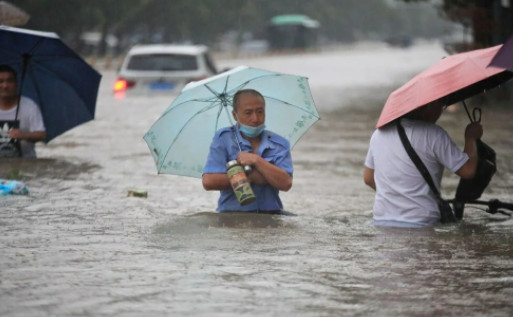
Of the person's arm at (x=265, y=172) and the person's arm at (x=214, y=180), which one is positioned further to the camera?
the person's arm at (x=214, y=180)

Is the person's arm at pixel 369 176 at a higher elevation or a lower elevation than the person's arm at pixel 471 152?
lower

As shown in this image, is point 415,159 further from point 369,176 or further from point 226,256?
point 226,256

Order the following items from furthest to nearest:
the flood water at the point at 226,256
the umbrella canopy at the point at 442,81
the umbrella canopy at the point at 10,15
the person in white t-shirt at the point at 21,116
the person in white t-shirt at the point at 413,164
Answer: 1. the umbrella canopy at the point at 10,15
2. the person in white t-shirt at the point at 21,116
3. the person in white t-shirt at the point at 413,164
4. the umbrella canopy at the point at 442,81
5. the flood water at the point at 226,256

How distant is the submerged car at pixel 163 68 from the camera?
71.2ft

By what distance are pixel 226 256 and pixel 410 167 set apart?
151 centimetres

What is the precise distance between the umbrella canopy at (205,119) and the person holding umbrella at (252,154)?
70 centimetres

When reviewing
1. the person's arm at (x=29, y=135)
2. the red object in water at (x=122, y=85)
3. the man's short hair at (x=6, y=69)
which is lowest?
the person's arm at (x=29, y=135)

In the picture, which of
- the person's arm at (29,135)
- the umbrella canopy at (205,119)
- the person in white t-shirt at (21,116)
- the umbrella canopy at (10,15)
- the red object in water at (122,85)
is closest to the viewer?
the umbrella canopy at (205,119)

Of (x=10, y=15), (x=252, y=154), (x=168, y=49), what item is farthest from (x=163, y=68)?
(x=252, y=154)

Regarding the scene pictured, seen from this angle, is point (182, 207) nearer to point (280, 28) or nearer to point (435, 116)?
point (435, 116)

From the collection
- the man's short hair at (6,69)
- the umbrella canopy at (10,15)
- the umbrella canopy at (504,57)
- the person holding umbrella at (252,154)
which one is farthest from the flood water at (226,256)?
the umbrella canopy at (10,15)

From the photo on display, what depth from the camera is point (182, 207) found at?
10.5m

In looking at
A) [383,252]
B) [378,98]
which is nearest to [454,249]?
[383,252]

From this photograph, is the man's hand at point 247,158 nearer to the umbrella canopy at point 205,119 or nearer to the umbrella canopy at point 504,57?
the umbrella canopy at point 205,119
